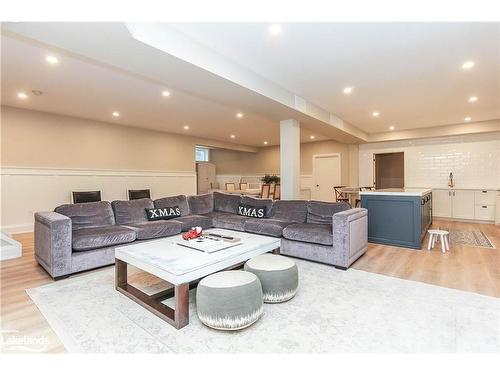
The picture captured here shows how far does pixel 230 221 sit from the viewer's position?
4.61 meters

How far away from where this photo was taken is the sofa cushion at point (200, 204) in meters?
5.16

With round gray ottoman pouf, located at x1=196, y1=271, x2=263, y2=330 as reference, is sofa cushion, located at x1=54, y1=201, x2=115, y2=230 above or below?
above

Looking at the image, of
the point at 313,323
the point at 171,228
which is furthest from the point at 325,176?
the point at 313,323

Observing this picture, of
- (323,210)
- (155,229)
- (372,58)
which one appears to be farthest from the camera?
(323,210)

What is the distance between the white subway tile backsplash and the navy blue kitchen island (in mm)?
3808

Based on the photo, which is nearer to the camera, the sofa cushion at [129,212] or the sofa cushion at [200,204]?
the sofa cushion at [129,212]

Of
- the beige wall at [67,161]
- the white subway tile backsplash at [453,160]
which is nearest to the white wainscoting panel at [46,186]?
the beige wall at [67,161]

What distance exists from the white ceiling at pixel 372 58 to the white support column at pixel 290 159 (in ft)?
2.23

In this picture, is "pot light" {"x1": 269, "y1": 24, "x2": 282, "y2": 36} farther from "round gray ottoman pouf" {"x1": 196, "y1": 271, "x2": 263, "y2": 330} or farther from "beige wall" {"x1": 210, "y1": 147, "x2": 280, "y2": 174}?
"beige wall" {"x1": 210, "y1": 147, "x2": 280, "y2": 174}

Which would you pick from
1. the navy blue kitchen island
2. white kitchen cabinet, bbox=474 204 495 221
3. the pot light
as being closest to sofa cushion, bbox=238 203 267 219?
the navy blue kitchen island

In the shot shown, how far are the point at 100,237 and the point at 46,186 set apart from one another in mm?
3784

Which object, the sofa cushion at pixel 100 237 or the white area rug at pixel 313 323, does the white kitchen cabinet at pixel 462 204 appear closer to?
the white area rug at pixel 313 323

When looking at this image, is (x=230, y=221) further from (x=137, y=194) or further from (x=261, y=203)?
(x=137, y=194)

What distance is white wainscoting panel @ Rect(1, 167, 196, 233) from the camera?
539cm
